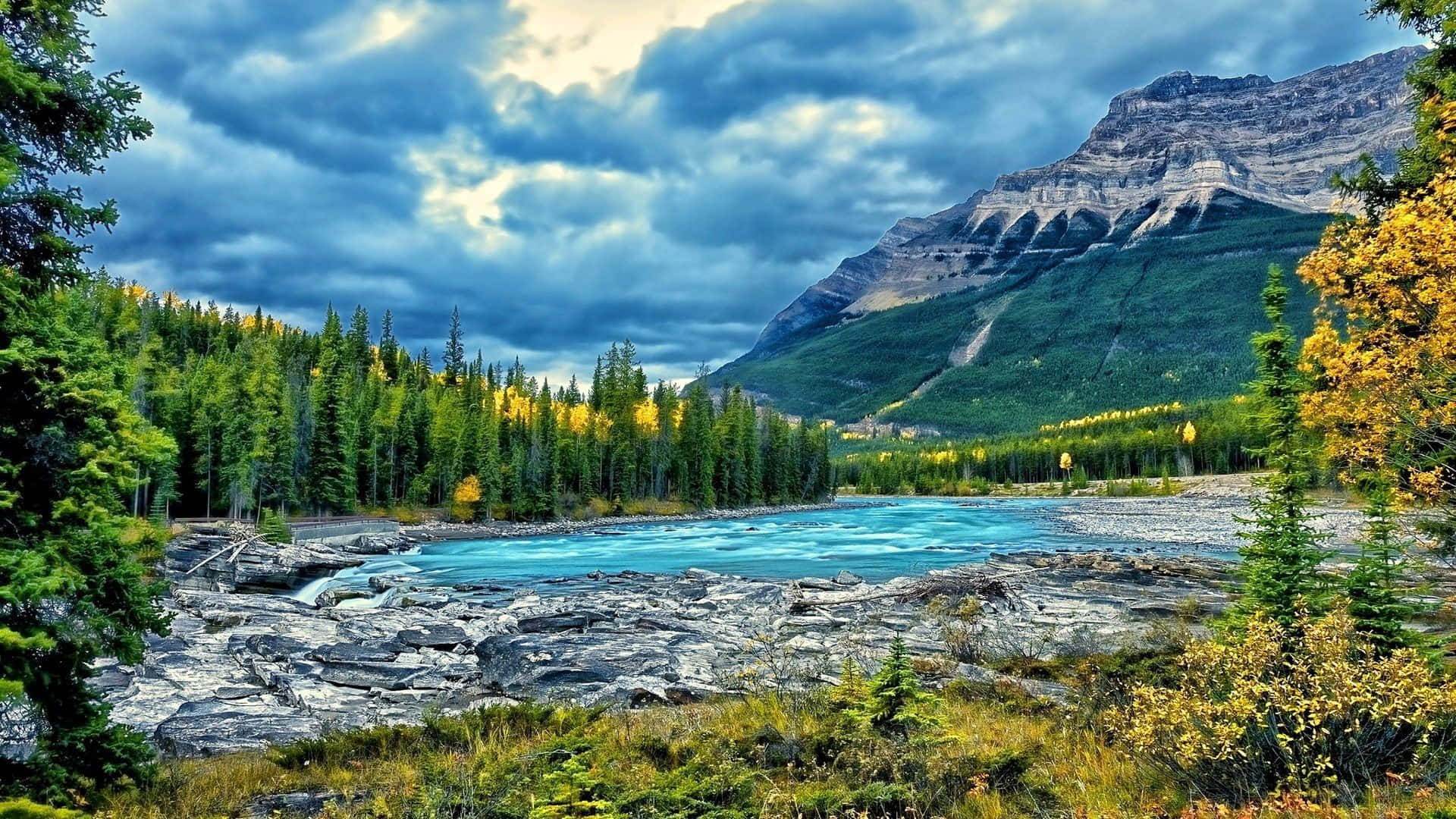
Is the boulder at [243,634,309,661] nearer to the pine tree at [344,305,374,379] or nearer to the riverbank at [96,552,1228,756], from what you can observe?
the riverbank at [96,552,1228,756]

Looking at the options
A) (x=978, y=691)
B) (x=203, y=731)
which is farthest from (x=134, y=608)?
(x=978, y=691)

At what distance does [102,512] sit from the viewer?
6.68 meters

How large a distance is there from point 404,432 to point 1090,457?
135948 mm

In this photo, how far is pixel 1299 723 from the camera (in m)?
6.76

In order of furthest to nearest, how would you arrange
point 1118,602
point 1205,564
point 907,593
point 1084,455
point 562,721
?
1. point 1084,455
2. point 1205,564
3. point 907,593
4. point 1118,602
5. point 562,721

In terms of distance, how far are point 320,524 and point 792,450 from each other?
241 ft

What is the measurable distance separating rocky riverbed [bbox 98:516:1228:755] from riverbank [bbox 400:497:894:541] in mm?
32058

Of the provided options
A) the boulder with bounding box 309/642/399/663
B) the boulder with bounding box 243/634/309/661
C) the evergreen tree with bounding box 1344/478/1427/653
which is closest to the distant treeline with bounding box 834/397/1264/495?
the evergreen tree with bounding box 1344/478/1427/653

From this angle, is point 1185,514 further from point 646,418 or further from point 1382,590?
point 1382,590

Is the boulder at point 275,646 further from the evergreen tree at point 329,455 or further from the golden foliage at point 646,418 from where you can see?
the golden foliage at point 646,418

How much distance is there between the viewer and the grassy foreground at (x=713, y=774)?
6875mm

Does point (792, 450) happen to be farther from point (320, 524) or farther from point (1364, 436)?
point (1364, 436)

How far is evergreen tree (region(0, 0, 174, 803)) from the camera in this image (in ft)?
20.6

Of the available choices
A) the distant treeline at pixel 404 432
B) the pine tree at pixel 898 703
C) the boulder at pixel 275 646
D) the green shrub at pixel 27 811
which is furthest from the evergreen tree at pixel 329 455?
the green shrub at pixel 27 811
